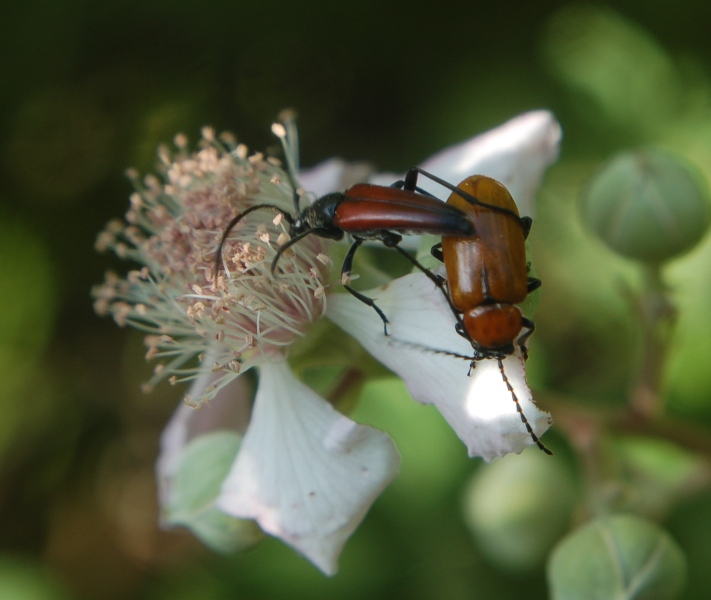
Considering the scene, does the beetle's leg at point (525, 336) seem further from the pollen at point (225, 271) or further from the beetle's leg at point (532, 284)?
the pollen at point (225, 271)

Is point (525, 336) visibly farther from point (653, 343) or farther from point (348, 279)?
point (653, 343)

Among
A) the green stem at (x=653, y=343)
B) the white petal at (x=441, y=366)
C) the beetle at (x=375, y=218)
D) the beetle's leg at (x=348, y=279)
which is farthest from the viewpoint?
the green stem at (x=653, y=343)

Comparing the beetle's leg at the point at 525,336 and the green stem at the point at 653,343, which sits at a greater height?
the beetle's leg at the point at 525,336

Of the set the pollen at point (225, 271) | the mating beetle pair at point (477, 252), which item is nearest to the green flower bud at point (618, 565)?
the mating beetle pair at point (477, 252)

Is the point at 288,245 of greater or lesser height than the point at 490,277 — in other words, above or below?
above

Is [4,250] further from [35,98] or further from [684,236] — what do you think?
[684,236]

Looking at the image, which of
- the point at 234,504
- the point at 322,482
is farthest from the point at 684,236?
the point at 234,504

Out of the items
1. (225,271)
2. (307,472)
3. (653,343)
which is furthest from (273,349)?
(653,343)
